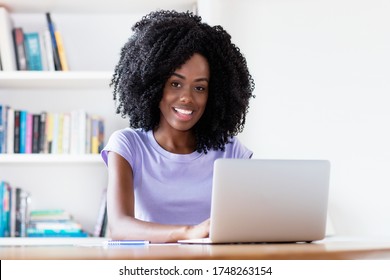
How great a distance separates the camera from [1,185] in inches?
126

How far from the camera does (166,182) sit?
2.01 m

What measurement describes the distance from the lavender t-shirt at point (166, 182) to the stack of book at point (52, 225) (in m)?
1.21

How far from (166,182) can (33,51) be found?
150cm

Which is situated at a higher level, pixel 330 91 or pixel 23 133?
pixel 330 91

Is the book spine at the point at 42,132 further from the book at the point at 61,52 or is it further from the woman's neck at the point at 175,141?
the woman's neck at the point at 175,141

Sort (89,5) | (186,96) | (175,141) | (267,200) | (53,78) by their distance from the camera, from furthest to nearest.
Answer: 1. (89,5)
2. (53,78)
3. (175,141)
4. (186,96)
5. (267,200)

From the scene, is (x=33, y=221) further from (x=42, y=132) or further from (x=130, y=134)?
(x=130, y=134)

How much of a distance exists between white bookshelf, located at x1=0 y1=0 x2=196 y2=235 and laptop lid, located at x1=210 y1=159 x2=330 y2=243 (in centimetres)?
189

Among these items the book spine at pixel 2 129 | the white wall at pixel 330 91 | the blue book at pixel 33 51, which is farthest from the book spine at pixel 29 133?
the white wall at pixel 330 91

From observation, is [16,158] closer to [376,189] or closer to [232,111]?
[232,111]

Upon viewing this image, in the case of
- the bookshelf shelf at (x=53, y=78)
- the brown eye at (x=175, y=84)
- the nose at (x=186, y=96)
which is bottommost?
the nose at (x=186, y=96)

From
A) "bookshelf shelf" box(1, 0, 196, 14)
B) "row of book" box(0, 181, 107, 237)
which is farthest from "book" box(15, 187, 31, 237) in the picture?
"bookshelf shelf" box(1, 0, 196, 14)

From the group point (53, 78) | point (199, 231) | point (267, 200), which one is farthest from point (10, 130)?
point (267, 200)

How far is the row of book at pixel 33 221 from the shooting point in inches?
125
